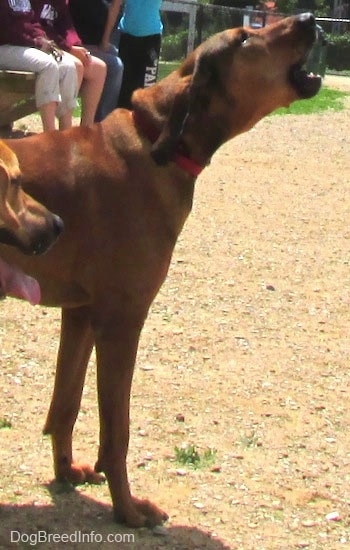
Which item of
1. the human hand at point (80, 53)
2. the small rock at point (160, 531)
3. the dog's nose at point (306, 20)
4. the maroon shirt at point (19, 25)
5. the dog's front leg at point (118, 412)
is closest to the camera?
the dog's front leg at point (118, 412)

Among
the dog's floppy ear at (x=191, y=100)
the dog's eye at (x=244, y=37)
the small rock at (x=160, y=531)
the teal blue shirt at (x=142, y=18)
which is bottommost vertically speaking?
the small rock at (x=160, y=531)

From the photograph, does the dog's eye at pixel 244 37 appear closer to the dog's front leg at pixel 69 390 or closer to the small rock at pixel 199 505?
the dog's front leg at pixel 69 390

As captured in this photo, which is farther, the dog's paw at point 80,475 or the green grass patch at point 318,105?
the green grass patch at point 318,105

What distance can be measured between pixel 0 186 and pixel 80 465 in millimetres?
1279

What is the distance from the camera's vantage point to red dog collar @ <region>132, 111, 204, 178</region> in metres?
4.16

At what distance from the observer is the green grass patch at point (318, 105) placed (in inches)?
808

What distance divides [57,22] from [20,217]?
3789 millimetres

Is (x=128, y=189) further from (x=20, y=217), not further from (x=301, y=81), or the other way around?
(x=301, y=81)

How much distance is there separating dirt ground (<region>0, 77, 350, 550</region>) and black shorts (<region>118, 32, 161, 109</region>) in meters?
1.39

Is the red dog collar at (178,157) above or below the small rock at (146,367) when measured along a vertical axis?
above

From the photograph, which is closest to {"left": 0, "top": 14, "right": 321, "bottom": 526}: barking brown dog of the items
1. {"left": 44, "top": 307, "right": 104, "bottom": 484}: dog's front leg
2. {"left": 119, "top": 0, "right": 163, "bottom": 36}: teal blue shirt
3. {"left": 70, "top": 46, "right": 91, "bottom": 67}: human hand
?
{"left": 44, "top": 307, "right": 104, "bottom": 484}: dog's front leg

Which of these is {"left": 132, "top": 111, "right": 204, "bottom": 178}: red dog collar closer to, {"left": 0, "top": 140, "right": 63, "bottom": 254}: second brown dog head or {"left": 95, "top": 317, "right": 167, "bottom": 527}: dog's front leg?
{"left": 0, "top": 140, "right": 63, "bottom": 254}: second brown dog head

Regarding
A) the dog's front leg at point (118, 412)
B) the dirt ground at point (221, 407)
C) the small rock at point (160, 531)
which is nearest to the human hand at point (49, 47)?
the dirt ground at point (221, 407)

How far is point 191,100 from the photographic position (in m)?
4.10
